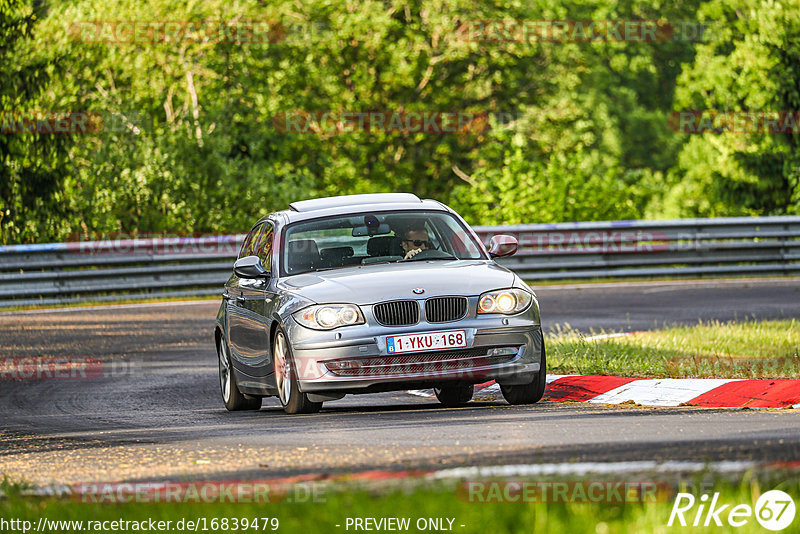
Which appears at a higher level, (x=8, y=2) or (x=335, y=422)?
(x=8, y=2)

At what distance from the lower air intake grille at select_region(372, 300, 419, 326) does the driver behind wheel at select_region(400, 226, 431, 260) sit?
3.92 feet

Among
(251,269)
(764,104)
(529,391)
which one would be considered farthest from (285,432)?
(764,104)

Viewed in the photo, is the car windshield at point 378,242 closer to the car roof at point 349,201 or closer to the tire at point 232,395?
the car roof at point 349,201

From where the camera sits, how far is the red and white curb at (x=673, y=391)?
32.7 feet

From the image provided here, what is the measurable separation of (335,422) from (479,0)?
34.1 meters

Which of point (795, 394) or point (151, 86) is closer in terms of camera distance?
point (795, 394)

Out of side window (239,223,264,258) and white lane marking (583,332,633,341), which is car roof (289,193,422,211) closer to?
side window (239,223,264,258)

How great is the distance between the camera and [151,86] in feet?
120

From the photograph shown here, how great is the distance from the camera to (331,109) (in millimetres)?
43281

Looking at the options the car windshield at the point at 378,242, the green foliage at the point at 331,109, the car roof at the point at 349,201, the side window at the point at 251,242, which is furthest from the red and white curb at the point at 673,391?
the green foliage at the point at 331,109

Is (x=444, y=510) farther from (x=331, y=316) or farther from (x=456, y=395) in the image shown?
(x=456, y=395)

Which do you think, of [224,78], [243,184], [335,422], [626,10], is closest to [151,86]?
[224,78]

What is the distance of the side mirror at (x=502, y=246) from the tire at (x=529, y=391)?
3.82ft

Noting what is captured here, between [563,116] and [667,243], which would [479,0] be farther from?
[667,243]
